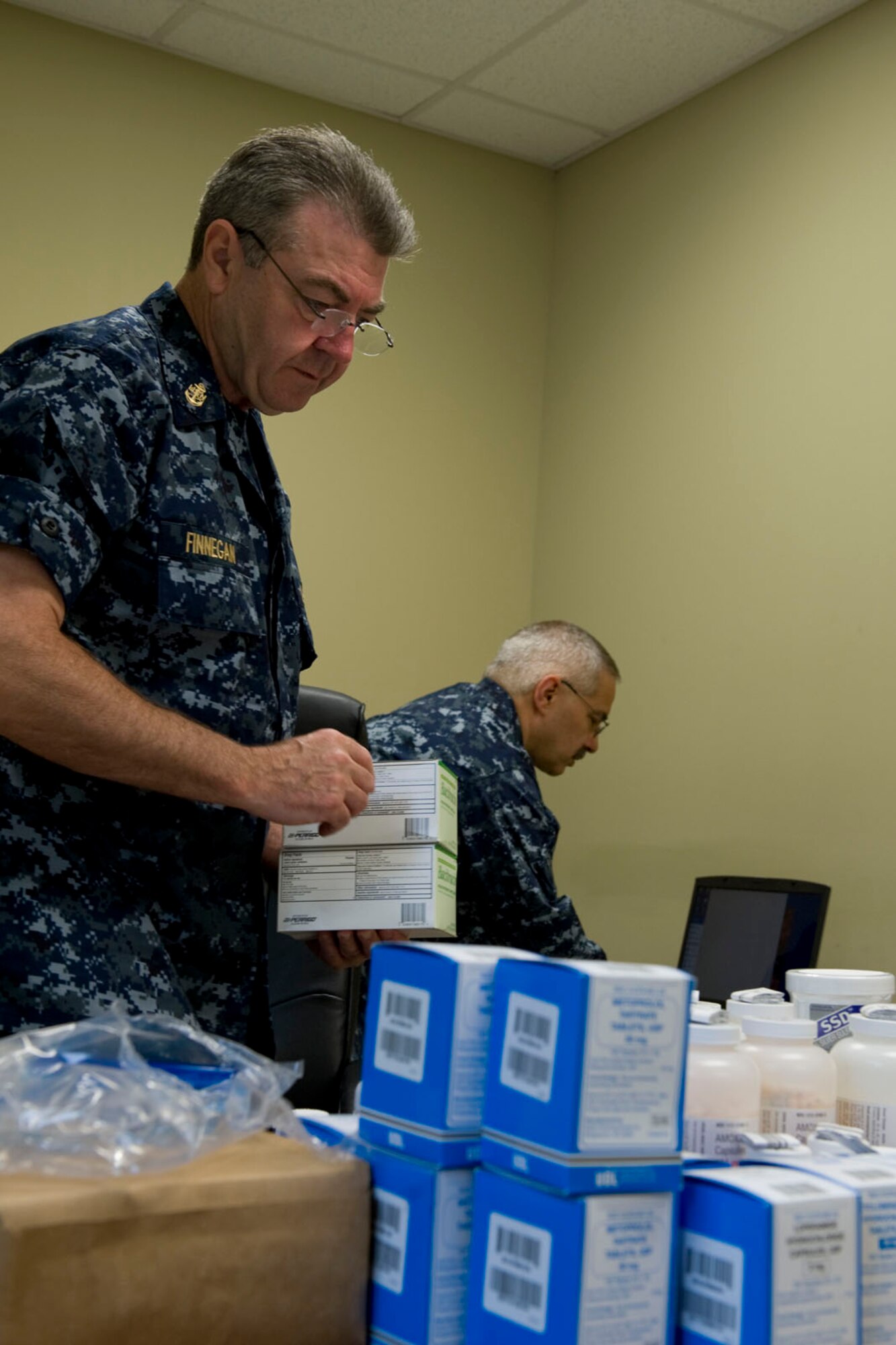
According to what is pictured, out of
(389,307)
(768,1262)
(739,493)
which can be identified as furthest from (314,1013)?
(389,307)

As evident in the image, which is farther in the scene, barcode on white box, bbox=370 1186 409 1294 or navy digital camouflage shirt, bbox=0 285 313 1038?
navy digital camouflage shirt, bbox=0 285 313 1038

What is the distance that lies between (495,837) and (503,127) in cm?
193

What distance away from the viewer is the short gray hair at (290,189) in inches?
56.0

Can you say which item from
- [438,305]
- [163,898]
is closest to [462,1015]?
[163,898]

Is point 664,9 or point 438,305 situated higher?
point 664,9

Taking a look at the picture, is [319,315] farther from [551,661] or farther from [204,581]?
[551,661]

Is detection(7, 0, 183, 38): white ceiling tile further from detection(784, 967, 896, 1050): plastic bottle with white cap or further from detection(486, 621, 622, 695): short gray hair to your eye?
detection(784, 967, 896, 1050): plastic bottle with white cap

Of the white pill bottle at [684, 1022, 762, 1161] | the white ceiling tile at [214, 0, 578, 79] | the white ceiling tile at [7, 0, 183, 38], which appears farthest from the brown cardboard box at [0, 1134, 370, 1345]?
the white ceiling tile at [7, 0, 183, 38]

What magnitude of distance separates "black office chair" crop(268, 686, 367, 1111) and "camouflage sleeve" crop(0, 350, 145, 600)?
1.04 metres

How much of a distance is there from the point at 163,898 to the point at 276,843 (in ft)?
0.49

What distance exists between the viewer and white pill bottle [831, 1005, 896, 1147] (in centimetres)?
99

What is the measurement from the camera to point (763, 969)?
2428mm

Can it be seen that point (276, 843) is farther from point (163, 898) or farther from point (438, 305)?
point (438, 305)

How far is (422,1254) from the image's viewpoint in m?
0.72
